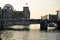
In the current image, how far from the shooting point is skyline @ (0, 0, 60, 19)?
69.2 inches

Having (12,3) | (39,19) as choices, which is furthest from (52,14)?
(12,3)

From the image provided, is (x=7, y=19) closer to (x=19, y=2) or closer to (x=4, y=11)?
(x=4, y=11)

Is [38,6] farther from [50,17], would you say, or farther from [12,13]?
[12,13]

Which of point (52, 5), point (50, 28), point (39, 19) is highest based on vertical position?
point (52, 5)

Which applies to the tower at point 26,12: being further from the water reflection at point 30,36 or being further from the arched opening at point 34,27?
the water reflection at point 30,36

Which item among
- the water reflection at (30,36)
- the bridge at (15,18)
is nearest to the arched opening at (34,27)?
the bridge at (15,18)

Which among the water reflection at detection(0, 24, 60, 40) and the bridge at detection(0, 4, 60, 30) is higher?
the bridge at detection(0, 4, 60, 30)

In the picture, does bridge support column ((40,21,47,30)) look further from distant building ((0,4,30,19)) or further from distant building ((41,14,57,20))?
distant building ((0,4,30,19))

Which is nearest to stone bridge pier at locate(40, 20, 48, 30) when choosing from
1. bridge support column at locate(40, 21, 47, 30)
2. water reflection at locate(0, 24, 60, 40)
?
bridge support column at locate(40, 21, 47, 30)

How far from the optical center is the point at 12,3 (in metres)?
1.79

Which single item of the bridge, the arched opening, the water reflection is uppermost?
the bridge

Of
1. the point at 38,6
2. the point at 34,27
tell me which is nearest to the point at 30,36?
the point at 34,27

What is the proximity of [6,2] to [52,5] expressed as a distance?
0.58 meters

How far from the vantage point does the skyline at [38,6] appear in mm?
1757
